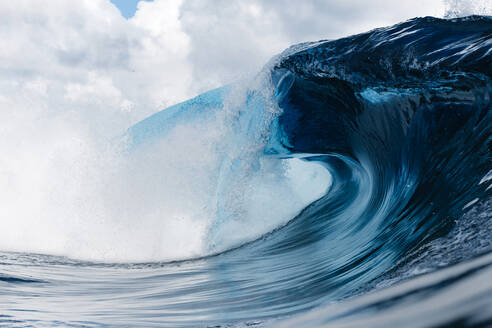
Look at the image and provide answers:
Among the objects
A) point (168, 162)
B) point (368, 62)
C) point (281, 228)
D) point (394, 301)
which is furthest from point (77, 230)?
point (394, 301)

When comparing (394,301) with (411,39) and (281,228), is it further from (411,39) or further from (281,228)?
(281,228)

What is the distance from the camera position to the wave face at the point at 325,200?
1708mm

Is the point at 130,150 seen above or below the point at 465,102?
above

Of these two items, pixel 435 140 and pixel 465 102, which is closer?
pixel 465 102

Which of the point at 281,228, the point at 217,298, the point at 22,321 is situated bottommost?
the point at 22,321

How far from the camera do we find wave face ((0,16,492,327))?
171cm

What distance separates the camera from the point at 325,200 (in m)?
6.61

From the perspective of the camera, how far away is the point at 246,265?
4109 millimetres

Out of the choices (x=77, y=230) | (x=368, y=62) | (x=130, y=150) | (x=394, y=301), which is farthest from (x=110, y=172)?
(x=394, y=301)

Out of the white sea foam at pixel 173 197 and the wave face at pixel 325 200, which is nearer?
the wave face at pixel 325 200

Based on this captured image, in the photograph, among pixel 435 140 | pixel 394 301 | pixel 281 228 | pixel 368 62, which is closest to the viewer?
pixel 394 301

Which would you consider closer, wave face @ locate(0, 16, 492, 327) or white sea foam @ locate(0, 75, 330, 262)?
wave face @ locate(0, 16, 492, 327)

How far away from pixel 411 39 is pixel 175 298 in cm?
274

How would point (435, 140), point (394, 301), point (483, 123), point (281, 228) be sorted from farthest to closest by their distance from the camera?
point (281, 228)
point (435, 140)
point (483, 123)
point (394, 301)
